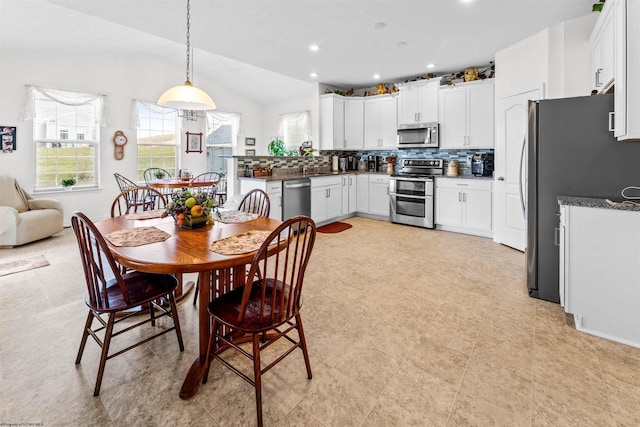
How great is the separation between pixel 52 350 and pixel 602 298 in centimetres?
361

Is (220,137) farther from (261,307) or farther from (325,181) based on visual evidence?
(261,307)

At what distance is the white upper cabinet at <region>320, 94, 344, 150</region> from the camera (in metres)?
6.32

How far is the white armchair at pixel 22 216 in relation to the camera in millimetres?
4246

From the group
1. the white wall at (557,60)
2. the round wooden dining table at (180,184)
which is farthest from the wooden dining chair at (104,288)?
the white wall at (557,60)

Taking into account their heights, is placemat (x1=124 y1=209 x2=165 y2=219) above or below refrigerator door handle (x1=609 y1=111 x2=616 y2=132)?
below

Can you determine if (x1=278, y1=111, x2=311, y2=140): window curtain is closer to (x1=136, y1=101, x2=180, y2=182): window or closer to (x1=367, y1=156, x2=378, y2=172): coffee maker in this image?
(x1=367, y1=156, x2=378, y2=172): coffee maker

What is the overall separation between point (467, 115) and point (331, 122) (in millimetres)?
2413

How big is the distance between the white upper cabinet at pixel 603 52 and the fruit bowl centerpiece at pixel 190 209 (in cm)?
316

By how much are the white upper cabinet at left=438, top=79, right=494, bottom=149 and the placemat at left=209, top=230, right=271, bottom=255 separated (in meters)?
4.30

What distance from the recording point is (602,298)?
2.23 metres

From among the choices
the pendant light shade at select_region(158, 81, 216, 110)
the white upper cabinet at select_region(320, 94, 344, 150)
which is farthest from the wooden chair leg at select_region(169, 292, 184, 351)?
the white upper cabinet at select_region(320, 94, 344, 150)

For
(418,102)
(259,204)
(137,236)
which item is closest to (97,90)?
(259,204)

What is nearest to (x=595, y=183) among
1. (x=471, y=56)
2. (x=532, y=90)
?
(x=532, y=90)

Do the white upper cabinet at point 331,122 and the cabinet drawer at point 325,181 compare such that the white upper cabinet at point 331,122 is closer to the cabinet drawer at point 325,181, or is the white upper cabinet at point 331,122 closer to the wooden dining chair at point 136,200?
the cabinet drawer at point 325,181
